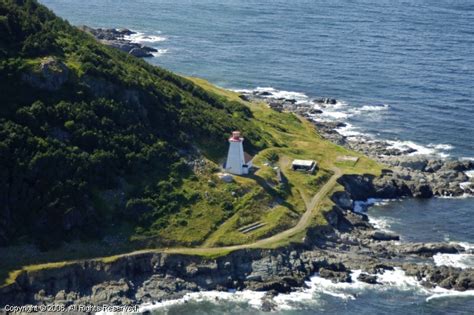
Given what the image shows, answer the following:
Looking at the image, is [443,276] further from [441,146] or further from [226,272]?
[441,146]

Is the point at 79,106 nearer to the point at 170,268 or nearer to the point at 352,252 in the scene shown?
the point at 170,268

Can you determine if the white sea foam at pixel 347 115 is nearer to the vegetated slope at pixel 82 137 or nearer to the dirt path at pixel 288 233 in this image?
the vegetated slope at pixel 82 137

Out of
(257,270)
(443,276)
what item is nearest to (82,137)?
(257,270)

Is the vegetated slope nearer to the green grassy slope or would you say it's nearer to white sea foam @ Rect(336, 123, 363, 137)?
the green grassy slope

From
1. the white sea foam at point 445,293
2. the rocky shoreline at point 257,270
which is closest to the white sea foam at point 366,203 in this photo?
the rocky shoreline at point 257,270

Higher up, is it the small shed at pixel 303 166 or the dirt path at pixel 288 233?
the small shed at pixel 303 166

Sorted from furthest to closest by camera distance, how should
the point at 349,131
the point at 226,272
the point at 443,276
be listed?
the point at 349,131, the point at 443,276, the point at 226,272
